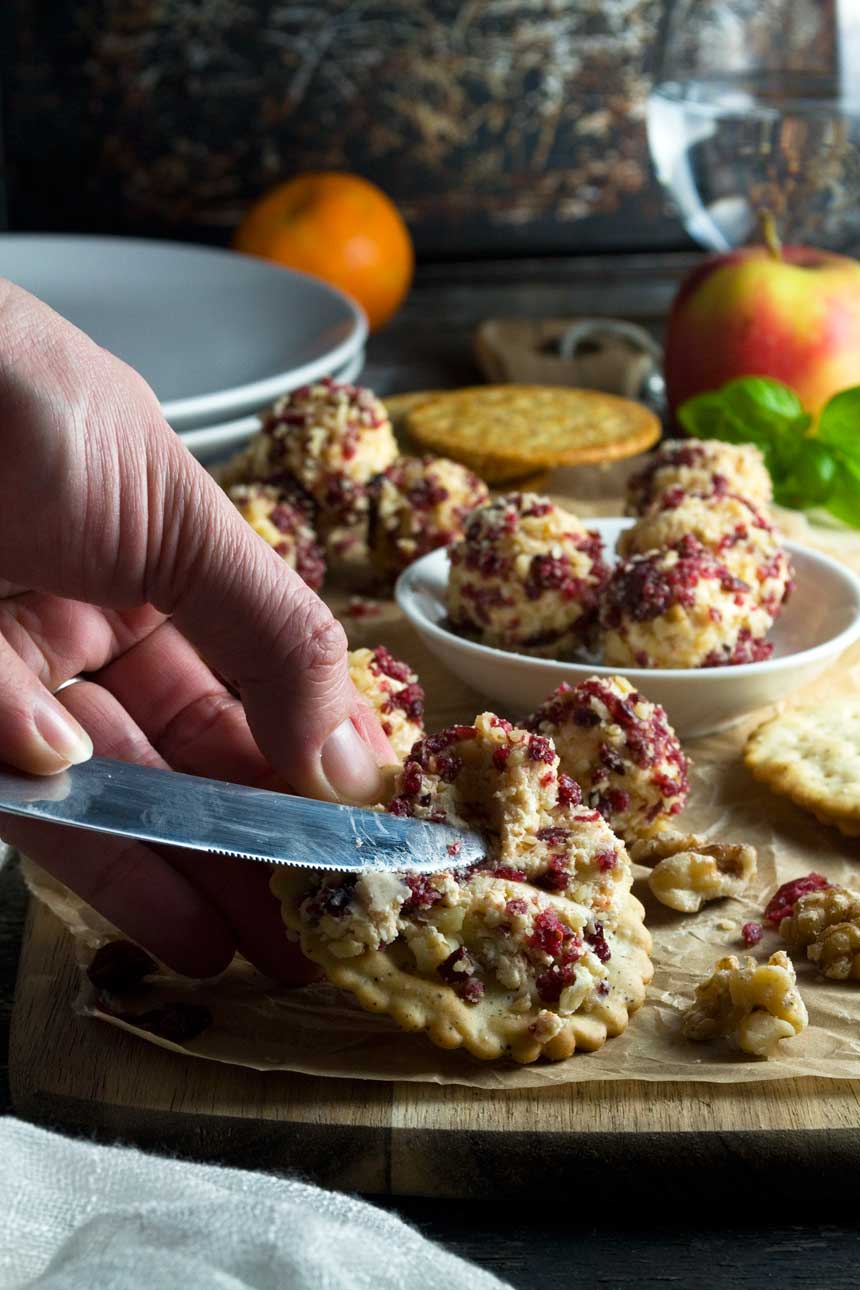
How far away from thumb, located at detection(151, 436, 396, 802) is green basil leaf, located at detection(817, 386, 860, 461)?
1338 millimetres

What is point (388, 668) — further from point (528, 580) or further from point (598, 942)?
point (598, 942)

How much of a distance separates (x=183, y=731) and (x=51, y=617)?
172 mm

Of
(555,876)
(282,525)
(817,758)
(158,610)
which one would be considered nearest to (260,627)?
(158,610)

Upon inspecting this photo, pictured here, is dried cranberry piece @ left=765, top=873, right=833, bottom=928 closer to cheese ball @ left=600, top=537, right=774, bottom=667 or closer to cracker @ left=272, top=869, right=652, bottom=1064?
cracker @ left=272, top=869, right=652, bottom=1064

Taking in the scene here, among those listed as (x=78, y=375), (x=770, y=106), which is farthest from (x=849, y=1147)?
(x=770, y=106)

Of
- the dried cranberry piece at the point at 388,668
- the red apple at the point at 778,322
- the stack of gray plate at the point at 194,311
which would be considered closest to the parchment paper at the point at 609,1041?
the dried cranberry piece at the point at 388,668

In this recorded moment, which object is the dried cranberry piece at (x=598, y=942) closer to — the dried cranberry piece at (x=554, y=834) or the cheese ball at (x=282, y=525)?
the dried cranberry piece at (x=554, y=834)

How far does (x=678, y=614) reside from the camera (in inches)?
67.8

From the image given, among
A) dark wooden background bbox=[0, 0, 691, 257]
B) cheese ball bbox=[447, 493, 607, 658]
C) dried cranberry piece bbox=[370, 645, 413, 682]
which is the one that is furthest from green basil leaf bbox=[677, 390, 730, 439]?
dark wooden background bbox=[0, 0, 691, 257]

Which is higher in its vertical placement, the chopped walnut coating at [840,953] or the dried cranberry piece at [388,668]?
the dried cranberry piece at [388,668]

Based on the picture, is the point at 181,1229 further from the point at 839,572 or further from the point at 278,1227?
the point at 839,572

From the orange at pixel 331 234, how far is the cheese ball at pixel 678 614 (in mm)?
1955

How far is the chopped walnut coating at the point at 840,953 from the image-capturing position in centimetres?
135

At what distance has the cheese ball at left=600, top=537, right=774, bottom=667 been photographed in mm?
1729
